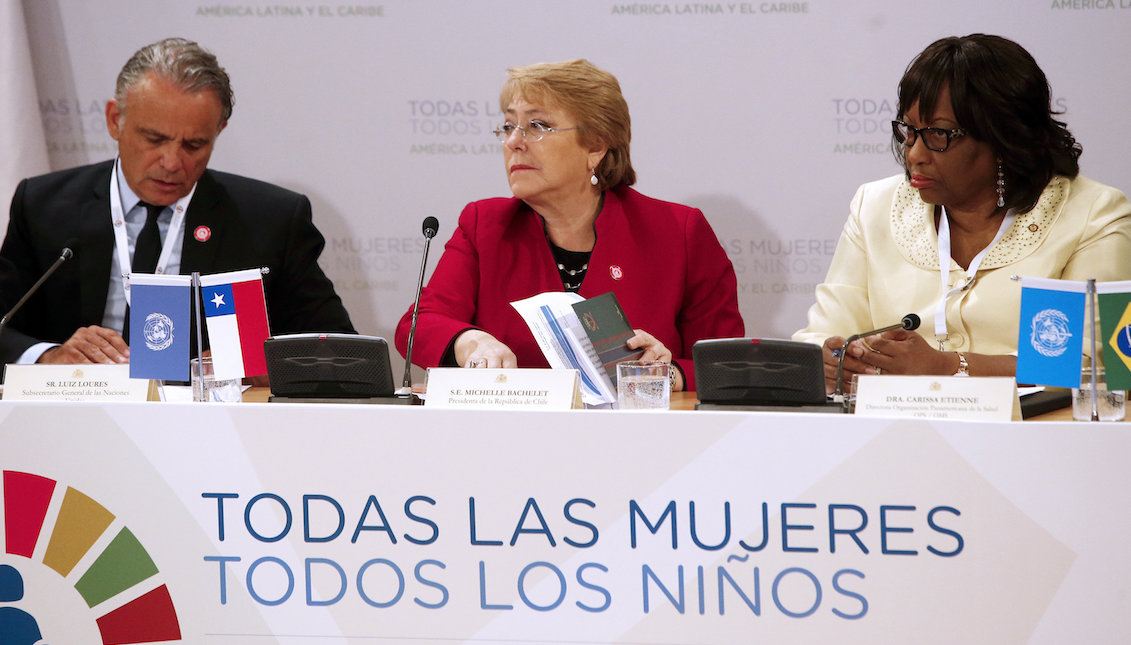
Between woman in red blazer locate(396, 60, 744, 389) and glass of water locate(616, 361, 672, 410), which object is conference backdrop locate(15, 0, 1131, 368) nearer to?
woman in red blazer locate(396, 60, 744, 389)

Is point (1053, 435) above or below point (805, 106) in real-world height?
below

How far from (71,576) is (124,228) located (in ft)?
4.73

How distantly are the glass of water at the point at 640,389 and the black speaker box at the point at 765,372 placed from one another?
0.38 feet

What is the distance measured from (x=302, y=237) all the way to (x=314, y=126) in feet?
2.32

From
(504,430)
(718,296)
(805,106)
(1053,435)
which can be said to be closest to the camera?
(1053,435)

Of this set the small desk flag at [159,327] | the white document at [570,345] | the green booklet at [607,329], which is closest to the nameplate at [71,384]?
the small desk flag at [159,327]

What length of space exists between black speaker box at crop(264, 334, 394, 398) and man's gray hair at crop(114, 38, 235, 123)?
4.55ft

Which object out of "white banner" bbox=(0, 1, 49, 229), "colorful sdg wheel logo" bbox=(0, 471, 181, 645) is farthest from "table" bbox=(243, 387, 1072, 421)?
"white banner" bbox=(0, 1, 49, 229)

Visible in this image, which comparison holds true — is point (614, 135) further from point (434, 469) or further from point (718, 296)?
point (434, 469)

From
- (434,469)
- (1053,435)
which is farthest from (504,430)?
(1053,435)

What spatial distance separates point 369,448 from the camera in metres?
1.90

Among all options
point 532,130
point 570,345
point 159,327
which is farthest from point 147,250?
point 570,345

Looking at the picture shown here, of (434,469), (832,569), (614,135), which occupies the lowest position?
(832,569)

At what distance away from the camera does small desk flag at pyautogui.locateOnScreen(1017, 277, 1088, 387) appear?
1.84 meters
